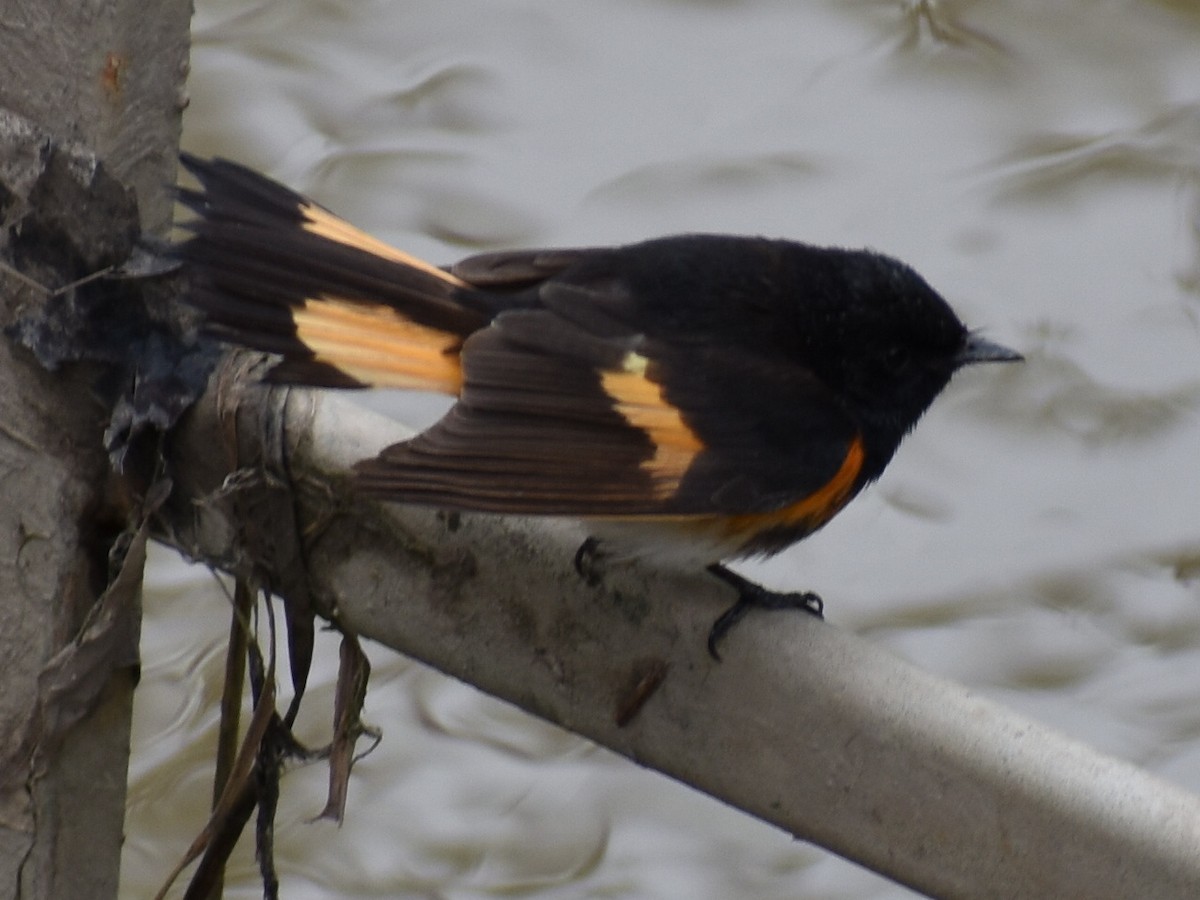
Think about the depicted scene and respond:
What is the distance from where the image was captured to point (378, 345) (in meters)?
1.88

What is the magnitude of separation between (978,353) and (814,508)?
0.34 m

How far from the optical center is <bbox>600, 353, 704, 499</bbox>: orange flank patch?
190 centimetres

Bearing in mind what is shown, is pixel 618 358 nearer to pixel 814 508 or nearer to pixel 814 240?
pixel 814 508

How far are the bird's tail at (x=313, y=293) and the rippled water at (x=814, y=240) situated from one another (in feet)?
4.55

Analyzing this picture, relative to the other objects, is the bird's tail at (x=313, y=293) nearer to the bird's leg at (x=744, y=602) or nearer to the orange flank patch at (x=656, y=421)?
the orange flank patch at (x=656, y=421)

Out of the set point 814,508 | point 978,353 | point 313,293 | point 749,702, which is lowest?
point 749,702

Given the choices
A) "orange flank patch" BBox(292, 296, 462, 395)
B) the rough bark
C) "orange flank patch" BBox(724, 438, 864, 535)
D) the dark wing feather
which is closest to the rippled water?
the rough bark

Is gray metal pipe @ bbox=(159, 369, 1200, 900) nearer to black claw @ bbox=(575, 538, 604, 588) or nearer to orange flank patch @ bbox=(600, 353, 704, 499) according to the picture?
black claw @ bbox=(575, 538, 604, 588)

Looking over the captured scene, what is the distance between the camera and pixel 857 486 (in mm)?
2193

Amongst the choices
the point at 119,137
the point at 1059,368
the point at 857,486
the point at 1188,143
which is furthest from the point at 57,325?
the point at 1188,143

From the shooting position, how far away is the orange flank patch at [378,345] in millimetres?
1822

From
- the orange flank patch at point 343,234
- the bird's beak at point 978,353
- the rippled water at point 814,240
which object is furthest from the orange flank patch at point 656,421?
the rippled water at point 814,240

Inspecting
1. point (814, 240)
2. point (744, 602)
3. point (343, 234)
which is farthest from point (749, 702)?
point (814, 240)

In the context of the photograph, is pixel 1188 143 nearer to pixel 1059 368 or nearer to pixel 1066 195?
pixel 1066 195
